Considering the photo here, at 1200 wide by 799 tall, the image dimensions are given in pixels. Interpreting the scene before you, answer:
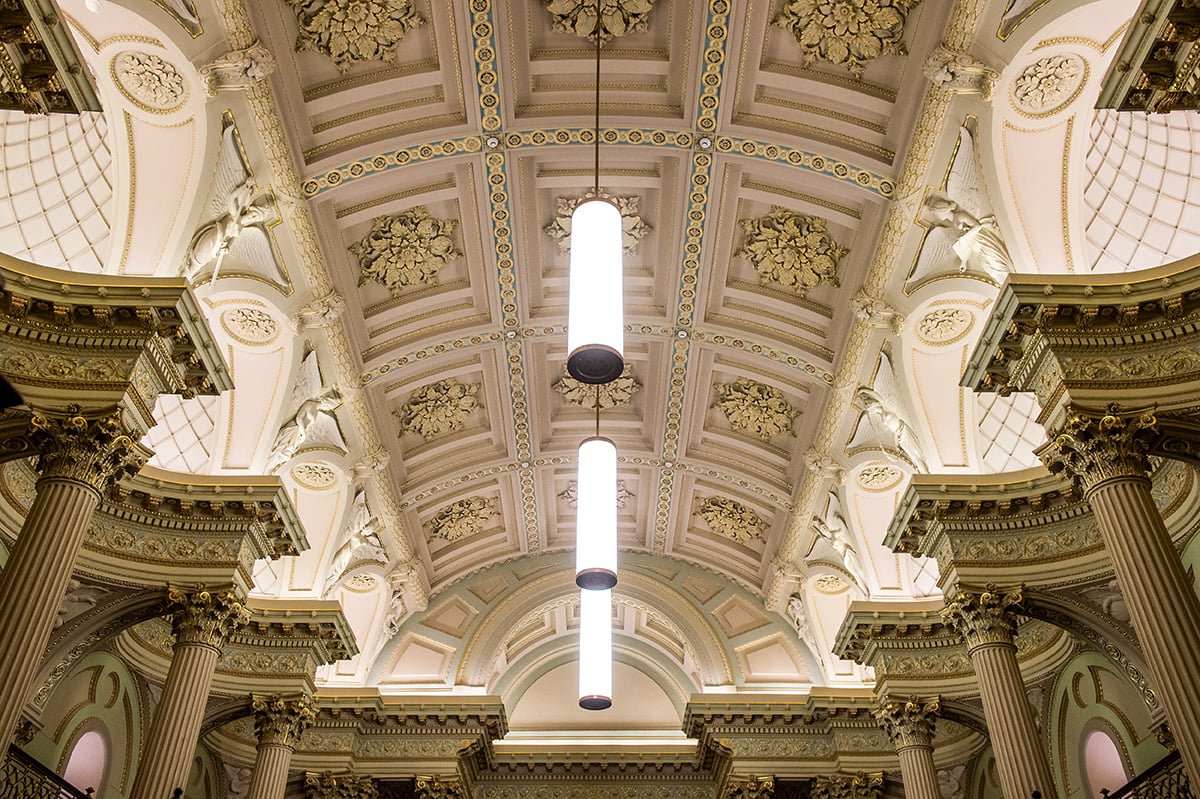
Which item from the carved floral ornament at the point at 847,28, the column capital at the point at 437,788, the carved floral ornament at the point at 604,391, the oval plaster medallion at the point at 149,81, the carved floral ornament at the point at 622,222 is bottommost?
the column capital at the point at 437,788

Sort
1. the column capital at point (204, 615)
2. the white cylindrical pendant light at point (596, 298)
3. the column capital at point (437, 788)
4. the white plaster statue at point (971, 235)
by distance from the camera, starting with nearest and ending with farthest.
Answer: the white cylindrical pendant light at point (596, 298)
the white plaster statue at point (971, 235)
the column capital at point (204, 615)
the column capital at point (437, 788)

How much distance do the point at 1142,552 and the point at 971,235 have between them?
4.37 metres

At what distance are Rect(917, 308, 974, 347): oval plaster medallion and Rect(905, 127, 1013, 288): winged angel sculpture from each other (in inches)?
53.2

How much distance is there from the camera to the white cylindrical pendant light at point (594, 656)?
1008cm

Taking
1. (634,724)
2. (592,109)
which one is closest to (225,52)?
(592,109)

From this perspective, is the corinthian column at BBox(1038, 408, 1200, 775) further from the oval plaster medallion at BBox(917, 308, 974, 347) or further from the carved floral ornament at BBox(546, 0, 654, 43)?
the carved floral ornament at BBox(546, 0, 654, 43)

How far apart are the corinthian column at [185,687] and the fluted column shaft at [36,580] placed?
8.51ft

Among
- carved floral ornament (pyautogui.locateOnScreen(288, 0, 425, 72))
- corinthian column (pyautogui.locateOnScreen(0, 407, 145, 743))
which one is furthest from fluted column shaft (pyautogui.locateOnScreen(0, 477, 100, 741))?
carved floral ornament (pyautogui.locateOnScreen(288, 0, 425, 72))

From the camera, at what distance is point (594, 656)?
33.4 feet

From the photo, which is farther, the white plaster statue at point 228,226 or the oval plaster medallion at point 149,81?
the white plaster statue at point 228,226

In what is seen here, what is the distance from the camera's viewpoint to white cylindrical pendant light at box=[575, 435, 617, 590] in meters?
9.03

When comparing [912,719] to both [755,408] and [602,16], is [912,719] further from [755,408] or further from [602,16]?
[602,16]

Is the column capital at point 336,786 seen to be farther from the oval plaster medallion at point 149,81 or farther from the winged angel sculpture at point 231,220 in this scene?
the oval plaster medallion at point 149,81

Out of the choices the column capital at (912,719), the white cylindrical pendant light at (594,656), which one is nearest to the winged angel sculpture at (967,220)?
the white cylindrical pendant light at (594,656)
